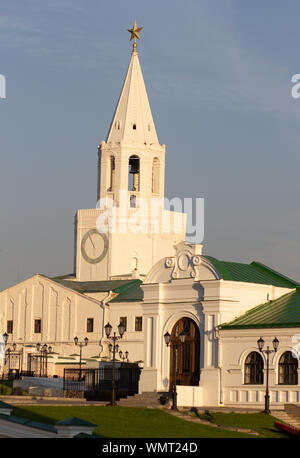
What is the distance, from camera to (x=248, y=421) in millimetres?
44750

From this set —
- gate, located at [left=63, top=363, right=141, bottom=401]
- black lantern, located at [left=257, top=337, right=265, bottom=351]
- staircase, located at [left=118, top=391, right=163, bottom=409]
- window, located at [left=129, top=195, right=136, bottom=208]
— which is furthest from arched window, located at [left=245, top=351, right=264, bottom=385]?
window, located at [left=129, top=195, right=136, bottom=208]

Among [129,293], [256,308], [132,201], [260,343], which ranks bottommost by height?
[260,343]

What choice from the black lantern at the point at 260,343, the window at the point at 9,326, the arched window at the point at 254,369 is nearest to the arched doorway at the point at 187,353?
the arched window at the point at 254,369

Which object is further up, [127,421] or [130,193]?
[130,193]

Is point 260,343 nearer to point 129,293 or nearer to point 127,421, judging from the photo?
point 127,421

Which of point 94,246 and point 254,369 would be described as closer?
point 254,369

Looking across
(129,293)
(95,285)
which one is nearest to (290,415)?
(129,293)

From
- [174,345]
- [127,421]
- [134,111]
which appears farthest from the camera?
[134,111]

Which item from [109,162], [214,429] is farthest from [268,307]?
[109,162]

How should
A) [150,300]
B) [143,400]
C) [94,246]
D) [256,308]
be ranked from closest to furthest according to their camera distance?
A: [143,400] → [256,308] → [150,300] → [94,246]

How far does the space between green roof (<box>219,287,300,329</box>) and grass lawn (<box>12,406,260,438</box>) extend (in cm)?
684

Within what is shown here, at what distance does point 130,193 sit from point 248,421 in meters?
40.3

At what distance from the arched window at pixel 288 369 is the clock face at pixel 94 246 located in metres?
36.8

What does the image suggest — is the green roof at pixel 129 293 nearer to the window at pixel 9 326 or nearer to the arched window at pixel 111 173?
the arched window at pixel 111 173
